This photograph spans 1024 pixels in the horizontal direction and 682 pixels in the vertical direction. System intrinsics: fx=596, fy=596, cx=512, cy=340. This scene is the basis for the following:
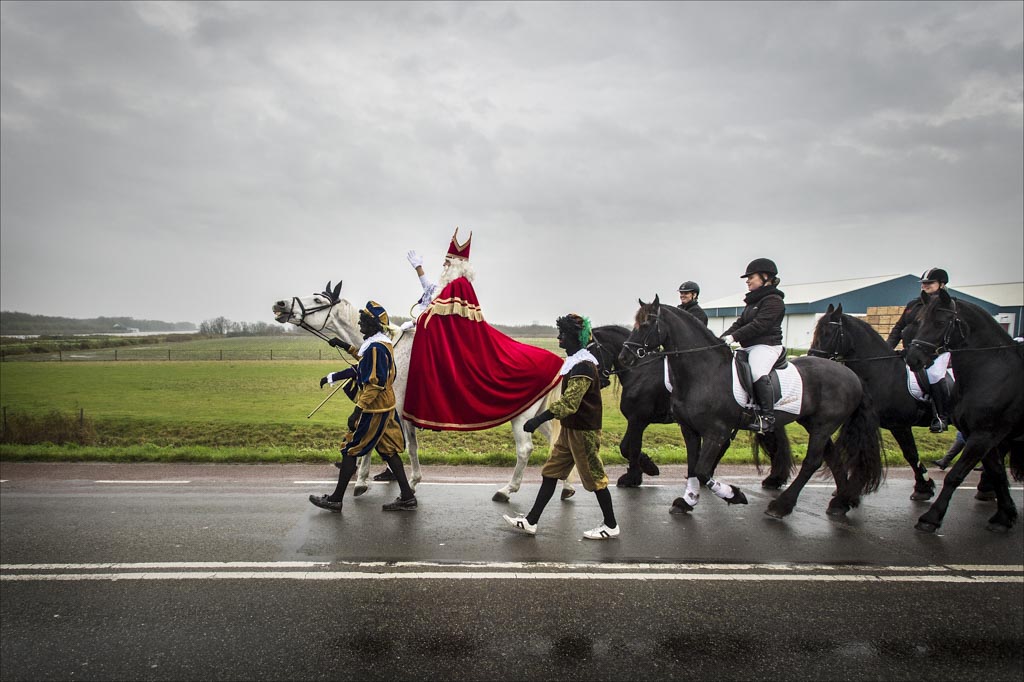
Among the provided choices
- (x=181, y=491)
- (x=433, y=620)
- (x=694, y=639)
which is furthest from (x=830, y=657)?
(x=181, y=491)

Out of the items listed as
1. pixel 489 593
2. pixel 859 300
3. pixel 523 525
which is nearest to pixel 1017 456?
pixel 523 525

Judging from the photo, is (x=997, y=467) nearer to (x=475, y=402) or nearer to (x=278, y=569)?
(x=475, y=402)

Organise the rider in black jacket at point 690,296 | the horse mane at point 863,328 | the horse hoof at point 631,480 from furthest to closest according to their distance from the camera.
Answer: the rider in black jacket at point 690,296, the horse hoof at point 631,480, the horse mane at point 863,328

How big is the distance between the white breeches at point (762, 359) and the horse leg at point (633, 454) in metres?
1.90

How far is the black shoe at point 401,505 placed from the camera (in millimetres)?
6594

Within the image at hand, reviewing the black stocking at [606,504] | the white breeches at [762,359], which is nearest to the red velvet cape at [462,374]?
the black stocking at [606,504]

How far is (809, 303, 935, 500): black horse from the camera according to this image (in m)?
7.61

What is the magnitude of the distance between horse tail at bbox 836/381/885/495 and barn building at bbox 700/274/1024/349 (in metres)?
27.4

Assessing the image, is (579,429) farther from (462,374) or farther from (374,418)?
(374,418)

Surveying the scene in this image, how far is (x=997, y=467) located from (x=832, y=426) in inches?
67.5

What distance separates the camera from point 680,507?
6.73 m

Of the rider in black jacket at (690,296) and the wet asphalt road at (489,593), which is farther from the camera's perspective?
the rider in black jacket at (690,296)

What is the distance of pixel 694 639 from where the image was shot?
12.6 feet

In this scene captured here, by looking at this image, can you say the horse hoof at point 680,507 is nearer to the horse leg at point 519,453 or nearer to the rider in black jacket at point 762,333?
the rider in black jacket at point 762,333
